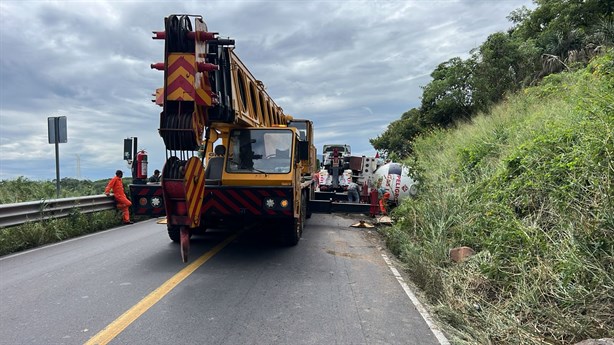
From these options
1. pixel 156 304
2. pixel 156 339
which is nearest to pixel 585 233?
pixel 156 339

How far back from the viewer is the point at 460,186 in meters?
8.39

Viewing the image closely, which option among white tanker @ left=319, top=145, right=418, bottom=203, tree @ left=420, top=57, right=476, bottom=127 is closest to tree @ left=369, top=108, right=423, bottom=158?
tree @ left=420, top=57, right=476, bottom=127

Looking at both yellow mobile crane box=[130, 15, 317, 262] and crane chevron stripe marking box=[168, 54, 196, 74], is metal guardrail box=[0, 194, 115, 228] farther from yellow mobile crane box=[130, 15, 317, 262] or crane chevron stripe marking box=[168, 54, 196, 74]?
crane chevron stripe marking box=[168, 54, 196, 74]

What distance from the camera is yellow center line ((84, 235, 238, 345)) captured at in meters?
4.00

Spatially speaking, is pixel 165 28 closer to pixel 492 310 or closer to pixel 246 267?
pixel 246 267

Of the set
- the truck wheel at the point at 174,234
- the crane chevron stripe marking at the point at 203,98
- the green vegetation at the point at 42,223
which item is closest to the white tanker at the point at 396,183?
the truck wheel at the point at 174,234

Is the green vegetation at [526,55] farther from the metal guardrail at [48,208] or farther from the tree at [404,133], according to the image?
the metal guardrail at [48,208]

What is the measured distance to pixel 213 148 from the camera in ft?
29.2

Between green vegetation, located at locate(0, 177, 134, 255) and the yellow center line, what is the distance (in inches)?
164

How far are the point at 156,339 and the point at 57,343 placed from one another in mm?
872

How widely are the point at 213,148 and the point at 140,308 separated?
15.1 ft

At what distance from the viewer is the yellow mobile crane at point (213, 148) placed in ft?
20.4

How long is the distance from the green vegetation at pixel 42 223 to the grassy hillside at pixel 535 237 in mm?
7462

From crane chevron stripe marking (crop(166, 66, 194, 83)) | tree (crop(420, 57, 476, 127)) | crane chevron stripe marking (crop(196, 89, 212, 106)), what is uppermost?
tree (crop(420, 57, 476, 127))
